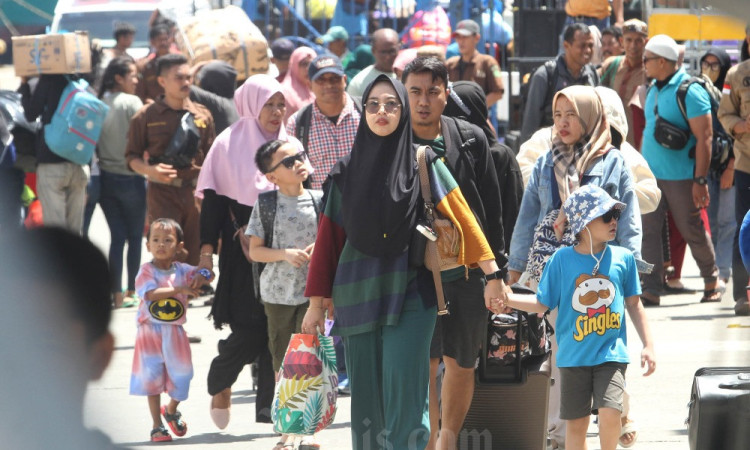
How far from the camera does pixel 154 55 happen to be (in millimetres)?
10398

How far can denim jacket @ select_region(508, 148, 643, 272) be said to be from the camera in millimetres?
5605

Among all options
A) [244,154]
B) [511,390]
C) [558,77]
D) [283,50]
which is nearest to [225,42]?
[283,50]

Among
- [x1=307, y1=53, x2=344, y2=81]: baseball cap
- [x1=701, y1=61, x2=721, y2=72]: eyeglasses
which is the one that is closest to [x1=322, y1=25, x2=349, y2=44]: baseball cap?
[x1=701, y1=61, x2=721, y2=72]: eyeglasses

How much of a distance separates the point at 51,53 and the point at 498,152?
3.85 metres

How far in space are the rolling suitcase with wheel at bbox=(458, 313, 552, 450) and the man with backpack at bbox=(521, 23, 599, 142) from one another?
13.4 feet

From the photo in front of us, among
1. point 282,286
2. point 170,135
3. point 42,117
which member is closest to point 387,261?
point 282,286

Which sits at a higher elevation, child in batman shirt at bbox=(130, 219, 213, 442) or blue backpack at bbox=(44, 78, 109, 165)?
blue backpack at bbox=(44, 78, 109, 165)

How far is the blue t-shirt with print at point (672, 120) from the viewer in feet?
30.7

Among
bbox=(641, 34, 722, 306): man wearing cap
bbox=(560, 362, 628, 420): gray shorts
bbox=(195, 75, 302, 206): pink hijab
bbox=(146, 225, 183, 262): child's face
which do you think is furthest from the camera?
bbox=(641, 34, 722, 306): man wearing cap

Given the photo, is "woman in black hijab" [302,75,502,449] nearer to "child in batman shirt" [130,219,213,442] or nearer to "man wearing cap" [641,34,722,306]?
"child in batman shirt" [130,219,213,442]

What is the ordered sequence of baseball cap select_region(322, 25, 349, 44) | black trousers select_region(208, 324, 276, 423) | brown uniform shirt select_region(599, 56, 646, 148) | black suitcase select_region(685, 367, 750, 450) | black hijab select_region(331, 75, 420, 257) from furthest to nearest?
1. baseball cap select_region(322, 25, 349, 44)
2. brown uniform shirt select_region(599, 56, 646, 148)
3. black trousers select_region(208, 324, 276, 423)
4. black hijab select_region(331, 75, 420, 257)
5. black suitcase select_region(685, 367, 750, 450)

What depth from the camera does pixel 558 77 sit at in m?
9.71

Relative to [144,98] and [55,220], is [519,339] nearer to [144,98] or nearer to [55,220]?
[55,220]

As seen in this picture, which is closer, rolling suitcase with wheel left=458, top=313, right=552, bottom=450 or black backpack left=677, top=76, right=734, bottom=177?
rolling suitcase with wheel left=458, top=313, right=552, bottom=450
